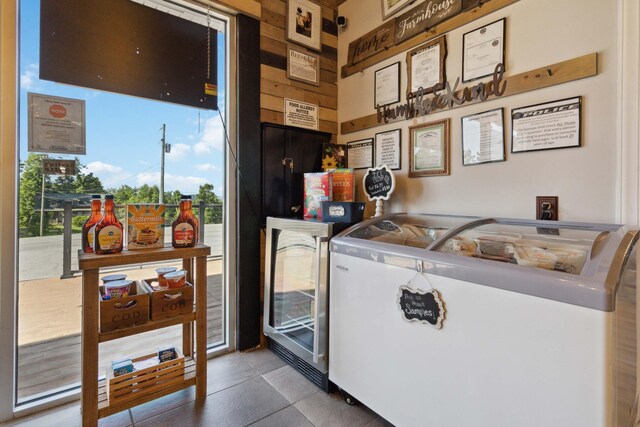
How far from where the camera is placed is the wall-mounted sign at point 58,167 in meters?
1.66

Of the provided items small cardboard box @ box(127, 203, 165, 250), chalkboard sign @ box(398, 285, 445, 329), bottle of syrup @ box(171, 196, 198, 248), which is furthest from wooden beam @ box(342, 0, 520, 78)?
Result: small cardboard box @ box(127, 203, 165, 250)

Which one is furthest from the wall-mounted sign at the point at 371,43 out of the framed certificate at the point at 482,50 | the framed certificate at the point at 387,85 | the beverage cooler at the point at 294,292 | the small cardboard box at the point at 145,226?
the small cardboard box at the point at 145,226

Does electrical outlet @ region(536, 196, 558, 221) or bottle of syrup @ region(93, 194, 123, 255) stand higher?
electrical outlet @ region(536, 196, 558, 221)

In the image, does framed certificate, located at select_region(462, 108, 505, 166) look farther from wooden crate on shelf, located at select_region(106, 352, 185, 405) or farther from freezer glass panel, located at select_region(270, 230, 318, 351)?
wooden crate on shelf, located at select_region(106, 352, 185, 405)

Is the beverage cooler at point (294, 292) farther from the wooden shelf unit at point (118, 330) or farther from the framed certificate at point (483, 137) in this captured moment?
the framed certificate at point (483, 137)

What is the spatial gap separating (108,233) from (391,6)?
229 centimetres

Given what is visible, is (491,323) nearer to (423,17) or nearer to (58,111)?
(423,17)

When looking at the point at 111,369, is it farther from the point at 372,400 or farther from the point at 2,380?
the point at 372,400

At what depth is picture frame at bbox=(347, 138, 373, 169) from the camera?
7.97ft

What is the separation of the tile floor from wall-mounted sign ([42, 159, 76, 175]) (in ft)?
4.10

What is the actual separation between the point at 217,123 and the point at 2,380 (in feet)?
5.93

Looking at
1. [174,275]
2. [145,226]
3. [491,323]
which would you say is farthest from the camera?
[174,275]

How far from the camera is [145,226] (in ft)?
5.31

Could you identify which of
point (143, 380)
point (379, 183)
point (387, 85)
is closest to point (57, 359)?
point (143, 380)
